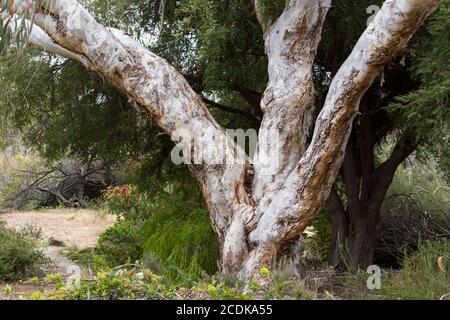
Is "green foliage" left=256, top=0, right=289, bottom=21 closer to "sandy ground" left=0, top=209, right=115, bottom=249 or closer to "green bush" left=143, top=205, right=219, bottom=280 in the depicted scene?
"green bush" left=143, top=205, right=219, bottom=280

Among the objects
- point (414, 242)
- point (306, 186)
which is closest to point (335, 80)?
point (306, 186)

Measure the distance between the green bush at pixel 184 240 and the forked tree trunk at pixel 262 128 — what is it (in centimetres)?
152

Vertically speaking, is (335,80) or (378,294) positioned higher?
(335,80)

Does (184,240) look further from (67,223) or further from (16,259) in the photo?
(67,223)

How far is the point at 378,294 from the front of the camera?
5.91 metres

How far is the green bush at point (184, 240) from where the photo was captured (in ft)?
32.0

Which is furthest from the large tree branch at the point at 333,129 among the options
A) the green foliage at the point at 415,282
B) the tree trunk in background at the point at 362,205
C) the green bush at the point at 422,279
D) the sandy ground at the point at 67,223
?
the sandy ground at the point at 67,223

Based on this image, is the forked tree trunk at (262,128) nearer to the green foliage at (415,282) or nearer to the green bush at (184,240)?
the green foliage at (415,282)

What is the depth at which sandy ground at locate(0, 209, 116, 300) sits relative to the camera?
12.9m

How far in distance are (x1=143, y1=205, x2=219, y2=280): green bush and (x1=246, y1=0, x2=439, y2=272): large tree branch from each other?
1857mm

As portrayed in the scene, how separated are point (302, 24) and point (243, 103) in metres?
4.41

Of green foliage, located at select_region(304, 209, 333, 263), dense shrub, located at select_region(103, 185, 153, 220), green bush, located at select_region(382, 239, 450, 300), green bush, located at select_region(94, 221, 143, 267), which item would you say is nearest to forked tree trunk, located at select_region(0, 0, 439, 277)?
green bush, located at select_region(382, 239, 450, 300)
